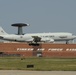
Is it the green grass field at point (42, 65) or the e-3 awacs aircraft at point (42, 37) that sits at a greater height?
the e-3 awacs aircraft at point (42, 37)

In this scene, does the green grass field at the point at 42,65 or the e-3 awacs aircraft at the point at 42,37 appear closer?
A: the green grass field at the point at 42,65

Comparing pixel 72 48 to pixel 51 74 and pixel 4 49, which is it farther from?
pixel 51 74

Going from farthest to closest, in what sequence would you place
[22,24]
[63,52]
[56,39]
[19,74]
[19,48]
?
1. [22,24]
2. [56,39]
3. [19,48]
4. [63,52]
5. [19,74]

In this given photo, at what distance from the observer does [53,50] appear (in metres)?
105

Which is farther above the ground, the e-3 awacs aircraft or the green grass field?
the e-3 awacs aircraft

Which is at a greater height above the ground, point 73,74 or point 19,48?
point 19,48

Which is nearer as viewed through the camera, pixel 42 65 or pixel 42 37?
pixel 42 65

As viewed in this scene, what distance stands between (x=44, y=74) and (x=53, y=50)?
8214 centimetres

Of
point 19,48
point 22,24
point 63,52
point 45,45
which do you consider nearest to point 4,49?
point 19,48

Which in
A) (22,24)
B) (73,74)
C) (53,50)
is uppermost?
(22,24)

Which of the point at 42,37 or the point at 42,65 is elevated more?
the point at 42,37

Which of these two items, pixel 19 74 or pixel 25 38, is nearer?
pixel 19 74

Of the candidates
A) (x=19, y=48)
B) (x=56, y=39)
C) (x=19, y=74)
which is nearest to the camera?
(x=19, y=74)

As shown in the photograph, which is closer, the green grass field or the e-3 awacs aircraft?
the green grass field
